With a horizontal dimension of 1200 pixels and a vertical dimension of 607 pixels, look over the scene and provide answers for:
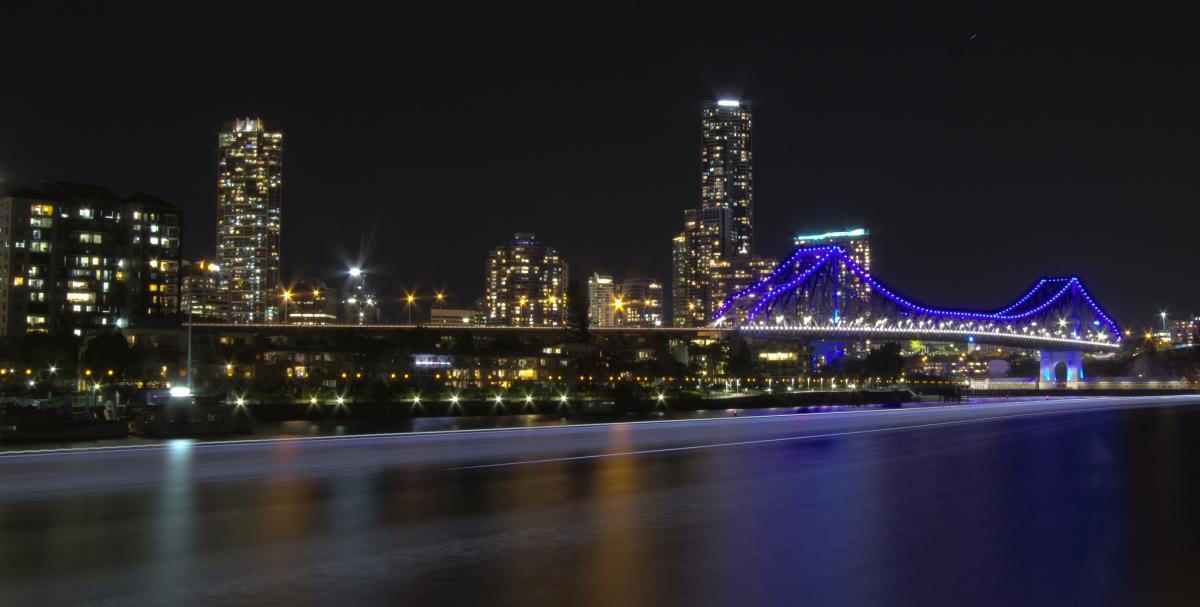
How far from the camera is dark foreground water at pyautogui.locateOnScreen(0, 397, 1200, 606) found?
9.79 metres

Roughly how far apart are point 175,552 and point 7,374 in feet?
294

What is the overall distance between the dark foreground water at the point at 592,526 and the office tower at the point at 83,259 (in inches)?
4023

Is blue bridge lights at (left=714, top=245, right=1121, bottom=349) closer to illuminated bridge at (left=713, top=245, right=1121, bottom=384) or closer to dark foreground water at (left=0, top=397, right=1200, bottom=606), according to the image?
illuminated bridge at (left=713, top=245, right=1121, bottom=384)

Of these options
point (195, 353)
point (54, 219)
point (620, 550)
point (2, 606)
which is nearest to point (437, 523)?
point (620, 550)

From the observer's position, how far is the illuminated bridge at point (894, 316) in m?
130

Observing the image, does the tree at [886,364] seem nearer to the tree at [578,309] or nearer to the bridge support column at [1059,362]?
the bridge support column at [1059,362]

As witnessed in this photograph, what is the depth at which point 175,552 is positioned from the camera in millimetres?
A: 11477

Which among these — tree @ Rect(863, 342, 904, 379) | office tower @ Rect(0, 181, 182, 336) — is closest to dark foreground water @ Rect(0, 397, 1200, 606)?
office tower @ Rect(0, 181, 182, 336)

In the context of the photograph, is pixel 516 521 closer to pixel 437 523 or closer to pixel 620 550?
pixel 437 523

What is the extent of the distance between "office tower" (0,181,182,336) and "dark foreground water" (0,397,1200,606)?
10217 centimetres

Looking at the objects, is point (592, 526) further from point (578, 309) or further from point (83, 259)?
point (83, 259)

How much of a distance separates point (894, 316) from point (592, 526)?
138474mm

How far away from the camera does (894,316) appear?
477 feet

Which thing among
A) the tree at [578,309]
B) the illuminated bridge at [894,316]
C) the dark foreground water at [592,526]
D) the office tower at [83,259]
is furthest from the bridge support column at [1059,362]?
the dark foreground water at [592,526]
